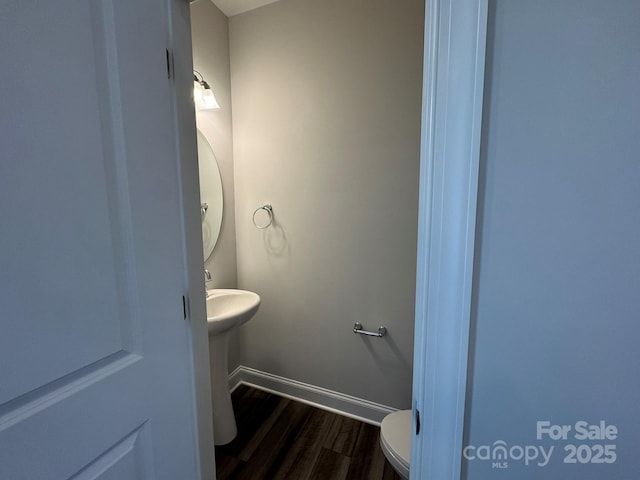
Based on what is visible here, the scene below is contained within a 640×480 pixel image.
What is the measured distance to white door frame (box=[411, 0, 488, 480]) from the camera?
458 millimetres

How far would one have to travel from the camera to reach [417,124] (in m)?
1.55

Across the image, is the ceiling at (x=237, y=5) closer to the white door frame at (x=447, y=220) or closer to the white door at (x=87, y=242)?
the white door at (x=87, y=242)

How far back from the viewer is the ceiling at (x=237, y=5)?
1778mm

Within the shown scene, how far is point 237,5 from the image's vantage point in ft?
5.95

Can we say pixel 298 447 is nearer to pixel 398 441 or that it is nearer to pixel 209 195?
pixel 398 441

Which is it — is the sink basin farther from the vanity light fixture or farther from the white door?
the vanity light fixture

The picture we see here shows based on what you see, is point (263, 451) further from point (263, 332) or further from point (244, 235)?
point (244, 235)

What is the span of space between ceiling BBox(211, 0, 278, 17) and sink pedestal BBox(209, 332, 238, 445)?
2.12m

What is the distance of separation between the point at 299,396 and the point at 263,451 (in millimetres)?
475

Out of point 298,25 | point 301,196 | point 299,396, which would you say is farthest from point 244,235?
point 298,25

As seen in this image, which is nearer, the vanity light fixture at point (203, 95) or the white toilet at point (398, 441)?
the white toilet at point (398, 441)

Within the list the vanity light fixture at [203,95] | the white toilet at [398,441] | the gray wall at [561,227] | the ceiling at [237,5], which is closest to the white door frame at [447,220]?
the gray wall at [561,227]

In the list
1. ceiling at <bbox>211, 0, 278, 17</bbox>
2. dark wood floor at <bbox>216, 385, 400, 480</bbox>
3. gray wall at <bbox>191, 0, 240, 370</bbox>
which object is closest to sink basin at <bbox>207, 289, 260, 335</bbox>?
gray wall at <bbox>191, 0, 240, 370</bbox>

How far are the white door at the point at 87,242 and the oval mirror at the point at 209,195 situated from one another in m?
1.04
